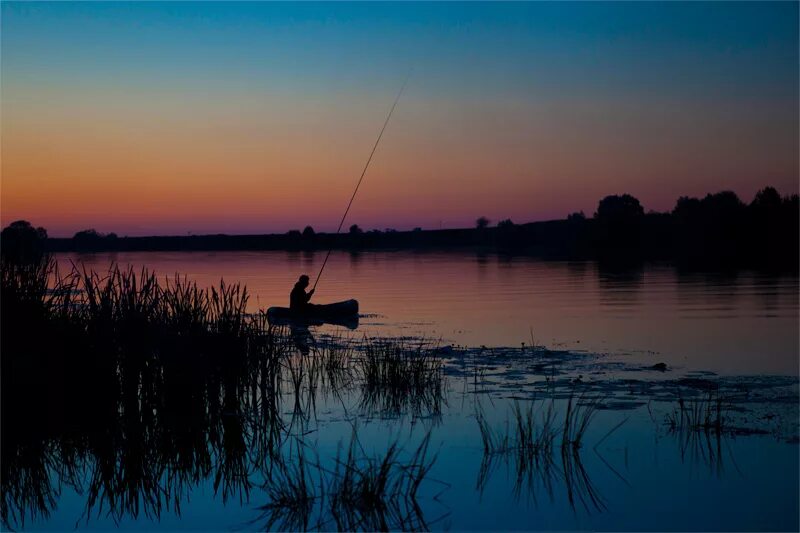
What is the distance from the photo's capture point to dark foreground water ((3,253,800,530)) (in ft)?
24.7

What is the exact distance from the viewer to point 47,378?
33.8 feet

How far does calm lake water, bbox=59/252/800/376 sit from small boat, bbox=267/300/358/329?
1.96 feet

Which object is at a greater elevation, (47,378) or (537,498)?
(47,378)

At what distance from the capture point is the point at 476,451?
30.6 feet

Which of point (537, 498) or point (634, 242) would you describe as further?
point (634, 242)

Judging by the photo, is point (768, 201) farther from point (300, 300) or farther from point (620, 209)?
point (300, 300)

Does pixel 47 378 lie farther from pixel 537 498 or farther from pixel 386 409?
pixel 537 498

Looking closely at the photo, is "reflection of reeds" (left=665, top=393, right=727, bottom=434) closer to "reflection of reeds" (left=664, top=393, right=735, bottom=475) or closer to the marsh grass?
"reflection of reeds" (left=664, top=393, right=735, bottom=475)

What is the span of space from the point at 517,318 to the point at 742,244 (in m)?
52.0

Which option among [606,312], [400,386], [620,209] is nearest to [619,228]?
Result: [620,209]

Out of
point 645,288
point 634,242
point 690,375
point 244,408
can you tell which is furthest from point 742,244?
point 244,408

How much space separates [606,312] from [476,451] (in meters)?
16.1

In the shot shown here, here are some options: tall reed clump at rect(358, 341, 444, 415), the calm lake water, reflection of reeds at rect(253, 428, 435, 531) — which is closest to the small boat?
the calm lake water

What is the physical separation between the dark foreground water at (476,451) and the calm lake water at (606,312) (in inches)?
21.1
